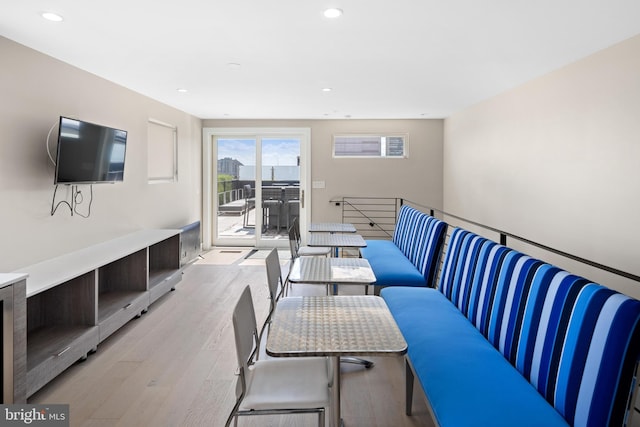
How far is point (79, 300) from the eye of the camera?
2873mm

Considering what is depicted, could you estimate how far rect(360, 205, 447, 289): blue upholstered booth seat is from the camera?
3.27m

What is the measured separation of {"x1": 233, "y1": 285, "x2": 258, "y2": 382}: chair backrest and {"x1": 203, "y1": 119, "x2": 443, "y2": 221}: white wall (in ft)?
16.0

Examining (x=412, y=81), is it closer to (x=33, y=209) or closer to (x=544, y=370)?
(x=544, y=370)

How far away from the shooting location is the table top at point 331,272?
2.49 m

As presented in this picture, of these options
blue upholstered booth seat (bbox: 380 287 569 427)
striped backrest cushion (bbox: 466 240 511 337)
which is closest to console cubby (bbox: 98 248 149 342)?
blue upholstered booth seat (bbox: 380 287 569 427)

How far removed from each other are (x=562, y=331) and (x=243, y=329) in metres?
1.24

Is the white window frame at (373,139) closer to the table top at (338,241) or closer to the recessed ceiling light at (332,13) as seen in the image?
the table top at (338,241)

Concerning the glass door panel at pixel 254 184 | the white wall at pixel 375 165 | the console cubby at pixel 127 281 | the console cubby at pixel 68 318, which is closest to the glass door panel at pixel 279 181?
the glass door panel at pixel 254 184

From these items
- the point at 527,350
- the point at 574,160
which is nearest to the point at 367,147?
the point at 574,160

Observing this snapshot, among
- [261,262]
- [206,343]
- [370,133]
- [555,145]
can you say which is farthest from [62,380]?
[370,133]

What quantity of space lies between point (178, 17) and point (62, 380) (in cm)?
233

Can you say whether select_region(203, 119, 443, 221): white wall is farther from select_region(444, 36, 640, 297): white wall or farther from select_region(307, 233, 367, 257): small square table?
select_region(307, 233, 367, 257): small square table

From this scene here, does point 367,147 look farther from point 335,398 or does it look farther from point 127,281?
point 335,398

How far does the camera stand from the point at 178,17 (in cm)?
244
